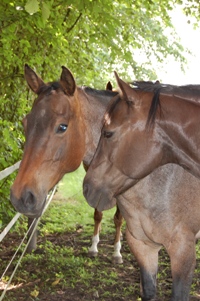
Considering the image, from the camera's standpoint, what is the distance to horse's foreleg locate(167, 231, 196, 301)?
3.14 metres

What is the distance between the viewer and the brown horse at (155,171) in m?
2.90

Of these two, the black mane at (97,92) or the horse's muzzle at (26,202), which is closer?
the horse's muzzle at (26,202)

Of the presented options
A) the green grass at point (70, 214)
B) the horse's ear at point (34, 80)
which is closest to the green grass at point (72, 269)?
the green grass at point (70, 214)

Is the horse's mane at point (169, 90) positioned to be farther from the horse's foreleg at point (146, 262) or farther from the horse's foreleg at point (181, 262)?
the horse's foreleg at point (146, 262)

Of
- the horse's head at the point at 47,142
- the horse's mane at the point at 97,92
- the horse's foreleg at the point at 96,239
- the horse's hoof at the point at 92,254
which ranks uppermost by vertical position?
the horse's mane at the point at 97,92

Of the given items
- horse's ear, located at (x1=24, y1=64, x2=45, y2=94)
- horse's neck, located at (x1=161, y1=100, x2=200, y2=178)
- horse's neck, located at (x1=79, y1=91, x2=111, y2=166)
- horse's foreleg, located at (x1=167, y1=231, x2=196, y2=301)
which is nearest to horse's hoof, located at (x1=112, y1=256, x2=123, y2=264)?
horse's neck, located at (x1=79, y1=91, x2=111, y2=166)

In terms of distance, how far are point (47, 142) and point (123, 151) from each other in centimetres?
51

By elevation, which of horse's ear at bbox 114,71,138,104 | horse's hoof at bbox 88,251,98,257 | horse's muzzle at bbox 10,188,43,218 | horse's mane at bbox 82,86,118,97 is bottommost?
horse's hoof at bbox 88,251,98,257

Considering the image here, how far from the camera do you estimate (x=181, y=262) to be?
3.14 metres

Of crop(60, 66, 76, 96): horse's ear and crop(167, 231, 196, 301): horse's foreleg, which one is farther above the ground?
crop(60, 66, 76, 96): horse's ear

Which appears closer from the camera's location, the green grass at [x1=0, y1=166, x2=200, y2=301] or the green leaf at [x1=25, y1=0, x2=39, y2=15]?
the green leaf at [x1=25, y1=0, x2=39, y2=15]

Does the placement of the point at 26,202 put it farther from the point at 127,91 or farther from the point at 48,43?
the point at 48,43

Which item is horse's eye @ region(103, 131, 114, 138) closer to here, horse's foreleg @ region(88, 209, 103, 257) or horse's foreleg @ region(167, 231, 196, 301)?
horse's foreleg @ region(167, 231, 196, 301)

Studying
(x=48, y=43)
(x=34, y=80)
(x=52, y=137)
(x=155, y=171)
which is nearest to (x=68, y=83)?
(x=34, y=80)
